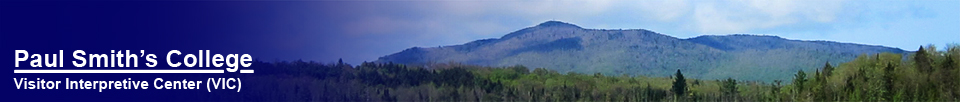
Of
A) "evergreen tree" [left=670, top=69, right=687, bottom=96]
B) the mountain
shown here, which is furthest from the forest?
the mountain

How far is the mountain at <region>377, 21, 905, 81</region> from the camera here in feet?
300

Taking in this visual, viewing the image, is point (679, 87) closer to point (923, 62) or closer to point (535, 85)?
point (535, 85)

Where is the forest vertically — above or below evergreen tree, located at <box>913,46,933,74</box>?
below

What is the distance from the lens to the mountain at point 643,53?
91.6m

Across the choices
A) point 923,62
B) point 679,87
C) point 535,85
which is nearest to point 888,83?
point 923,62

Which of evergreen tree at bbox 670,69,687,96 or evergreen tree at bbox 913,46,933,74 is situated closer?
evergreen tree at bbox 913,46,933,74

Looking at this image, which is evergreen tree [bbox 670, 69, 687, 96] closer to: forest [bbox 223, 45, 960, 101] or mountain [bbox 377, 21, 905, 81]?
forest [bbox 223, 45, 960, 101]

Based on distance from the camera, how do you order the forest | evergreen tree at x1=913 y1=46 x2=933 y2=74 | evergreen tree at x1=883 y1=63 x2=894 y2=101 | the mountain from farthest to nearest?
the mountain, the forest, evergreen tree at x1=883 y1=63 x2=894 y2=101, evergreen tree at x1=913 y1=46 x2=933 y2=74

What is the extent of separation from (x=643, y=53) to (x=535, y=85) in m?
54.4

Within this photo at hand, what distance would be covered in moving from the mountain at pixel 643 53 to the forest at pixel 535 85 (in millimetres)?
31472

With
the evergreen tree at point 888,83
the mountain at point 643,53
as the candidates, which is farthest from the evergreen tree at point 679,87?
the mountain at point 643,53

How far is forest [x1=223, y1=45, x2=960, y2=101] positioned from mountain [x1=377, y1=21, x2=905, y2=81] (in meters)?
31.5

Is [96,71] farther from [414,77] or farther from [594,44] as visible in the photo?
[594,44]

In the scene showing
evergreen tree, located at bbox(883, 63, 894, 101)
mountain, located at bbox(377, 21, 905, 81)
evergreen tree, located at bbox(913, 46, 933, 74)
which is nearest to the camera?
evergreen tree, located at bbox(913, 46, 933, 74)
